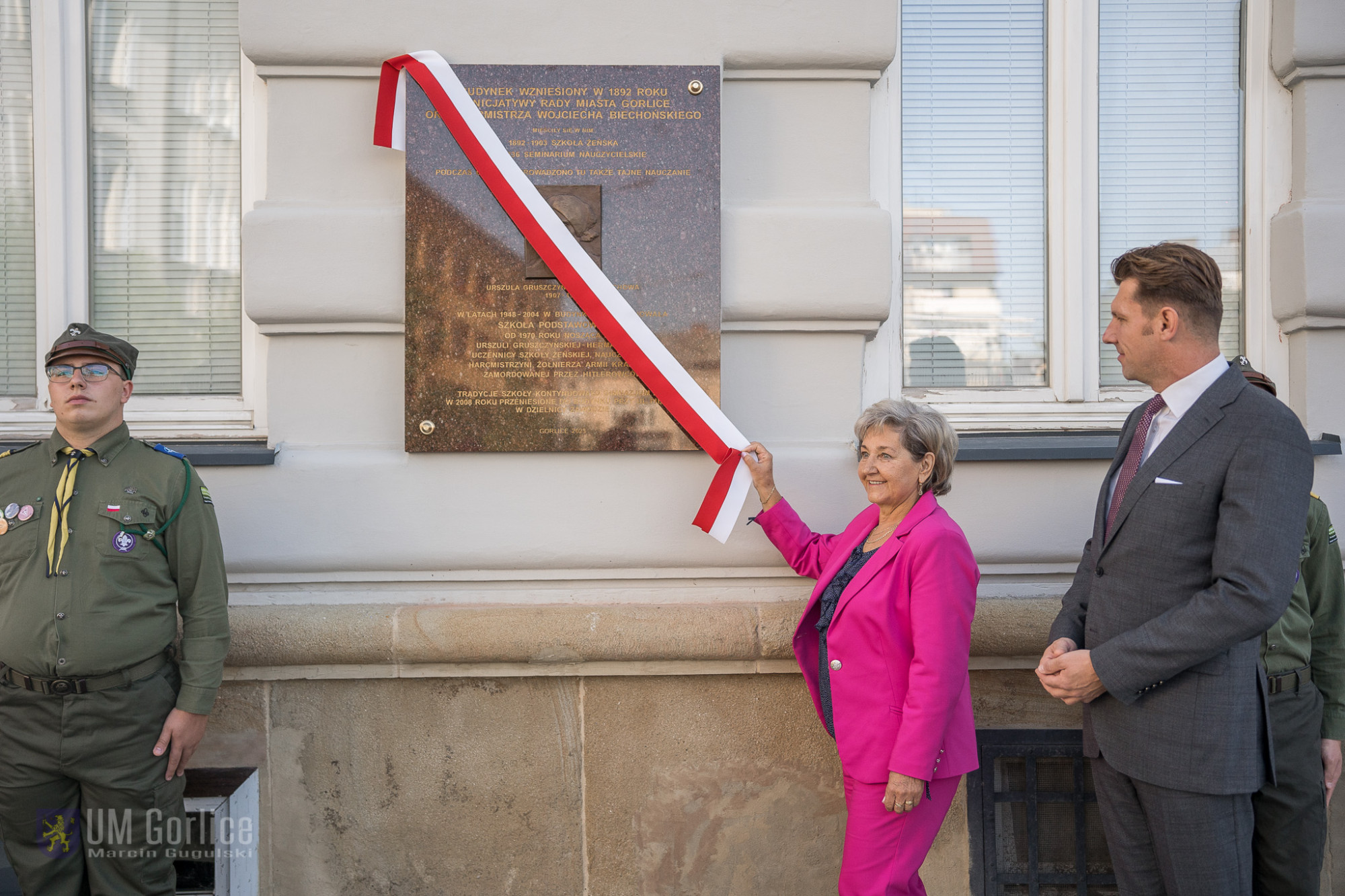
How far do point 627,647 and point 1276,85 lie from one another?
3.01m

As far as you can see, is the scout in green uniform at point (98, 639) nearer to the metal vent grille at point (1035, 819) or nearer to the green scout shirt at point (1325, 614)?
the metal vent grille at point (1035, 819)

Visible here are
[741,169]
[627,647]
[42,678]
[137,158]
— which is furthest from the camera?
[137,158]

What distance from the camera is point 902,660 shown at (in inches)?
84.4

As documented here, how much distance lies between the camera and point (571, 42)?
2.83 m

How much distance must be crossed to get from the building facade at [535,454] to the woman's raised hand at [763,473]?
0.16 metres

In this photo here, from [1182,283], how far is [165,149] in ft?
10.6

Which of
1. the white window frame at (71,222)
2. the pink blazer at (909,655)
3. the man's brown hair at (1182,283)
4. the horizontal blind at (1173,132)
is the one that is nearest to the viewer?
the man's brown hair at (1182,283)

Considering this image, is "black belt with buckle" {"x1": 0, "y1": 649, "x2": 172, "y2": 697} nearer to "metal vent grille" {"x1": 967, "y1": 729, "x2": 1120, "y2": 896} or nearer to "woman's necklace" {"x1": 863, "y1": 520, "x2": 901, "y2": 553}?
"woman's necklace" {"x1": 863, "y1": 520, "x2": 901, "y2": 553}

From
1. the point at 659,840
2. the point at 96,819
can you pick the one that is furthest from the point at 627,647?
the point at 96,819

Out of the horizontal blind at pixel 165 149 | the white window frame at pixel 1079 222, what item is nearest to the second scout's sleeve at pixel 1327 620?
the white window frame at pixel 1079 222

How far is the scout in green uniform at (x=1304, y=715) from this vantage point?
6.86ft

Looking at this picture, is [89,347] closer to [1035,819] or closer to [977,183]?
[977,183]

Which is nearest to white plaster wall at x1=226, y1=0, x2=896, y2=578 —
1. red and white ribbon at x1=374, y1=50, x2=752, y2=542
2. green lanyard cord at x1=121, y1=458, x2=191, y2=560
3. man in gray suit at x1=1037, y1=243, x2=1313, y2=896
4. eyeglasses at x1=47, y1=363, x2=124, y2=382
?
red and white ribbon at x1=374, y1=50, x2=752, y2=542

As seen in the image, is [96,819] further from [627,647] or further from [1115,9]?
[1115,9]
